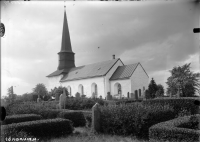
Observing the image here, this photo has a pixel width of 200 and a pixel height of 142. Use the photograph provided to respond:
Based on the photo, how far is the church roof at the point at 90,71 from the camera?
84.3ft

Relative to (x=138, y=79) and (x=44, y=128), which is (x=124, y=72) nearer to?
(x=138, y=79)

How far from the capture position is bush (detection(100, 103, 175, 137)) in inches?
248

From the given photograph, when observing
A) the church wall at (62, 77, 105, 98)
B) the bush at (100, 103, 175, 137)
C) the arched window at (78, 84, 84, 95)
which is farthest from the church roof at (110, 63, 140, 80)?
the bush at (100, 103, 175, 137)

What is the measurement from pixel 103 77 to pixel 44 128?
19149 mm

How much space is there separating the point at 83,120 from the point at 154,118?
143 inches

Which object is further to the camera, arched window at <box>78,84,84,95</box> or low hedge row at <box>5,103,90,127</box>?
arched window at <box>78,84,84,95</box>

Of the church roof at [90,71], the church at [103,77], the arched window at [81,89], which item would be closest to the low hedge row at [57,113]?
the church at [103,77]

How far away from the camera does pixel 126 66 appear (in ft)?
83.9

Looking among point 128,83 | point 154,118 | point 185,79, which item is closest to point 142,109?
point 154,118

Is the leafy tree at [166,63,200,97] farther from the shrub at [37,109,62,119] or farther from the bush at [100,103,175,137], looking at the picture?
the shrub at [37,109,62,119]

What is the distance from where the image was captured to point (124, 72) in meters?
24.5

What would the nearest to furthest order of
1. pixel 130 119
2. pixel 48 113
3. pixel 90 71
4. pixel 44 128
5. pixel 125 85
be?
1. pixel 44 128
2. pixel 130 119
3. pixel 48 113
4. pixel 125 85
5. pixel 90 71

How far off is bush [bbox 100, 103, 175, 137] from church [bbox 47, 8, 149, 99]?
14.6 m

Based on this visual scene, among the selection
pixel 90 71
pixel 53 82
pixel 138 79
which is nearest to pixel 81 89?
pixel 90 71
